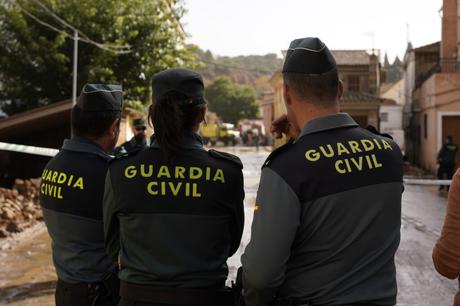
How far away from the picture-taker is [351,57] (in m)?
46.4

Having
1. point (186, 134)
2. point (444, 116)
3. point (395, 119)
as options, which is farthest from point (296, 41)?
point (395, 119)

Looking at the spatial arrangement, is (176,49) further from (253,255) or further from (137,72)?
(253,255)

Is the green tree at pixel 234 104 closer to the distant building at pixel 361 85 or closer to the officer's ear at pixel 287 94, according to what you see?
→ the distant building at pixel 361 85

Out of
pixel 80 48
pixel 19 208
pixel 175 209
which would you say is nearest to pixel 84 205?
pixel 175 209

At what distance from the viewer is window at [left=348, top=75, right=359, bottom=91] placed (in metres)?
44.6

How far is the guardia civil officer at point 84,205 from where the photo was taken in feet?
10.2

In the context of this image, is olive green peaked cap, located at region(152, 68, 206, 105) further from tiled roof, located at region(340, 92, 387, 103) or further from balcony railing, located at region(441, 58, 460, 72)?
tiled roof, located at region(340, 92, 387, 103)

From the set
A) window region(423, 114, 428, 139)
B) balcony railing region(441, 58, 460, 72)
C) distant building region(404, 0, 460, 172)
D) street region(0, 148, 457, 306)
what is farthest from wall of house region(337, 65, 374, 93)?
street region(0, 148, 457, 306)

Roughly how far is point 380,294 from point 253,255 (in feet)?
1.72

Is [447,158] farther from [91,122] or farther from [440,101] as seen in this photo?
[91,122]

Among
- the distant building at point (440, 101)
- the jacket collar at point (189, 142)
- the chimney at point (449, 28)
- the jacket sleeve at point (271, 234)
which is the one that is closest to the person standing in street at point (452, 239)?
the jacket sleeve at point (271, 234)

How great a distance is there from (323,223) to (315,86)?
21.7 inches

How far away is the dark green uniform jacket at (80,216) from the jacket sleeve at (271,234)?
106 cm

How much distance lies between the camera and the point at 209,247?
2639 millimetres
